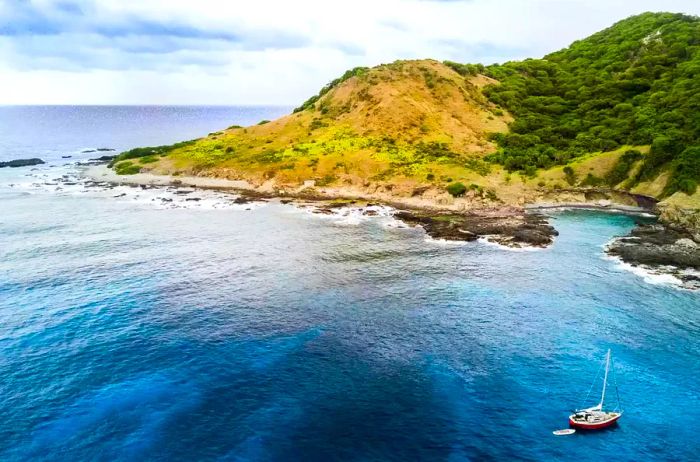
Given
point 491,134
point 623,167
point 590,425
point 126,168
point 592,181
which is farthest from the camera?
point 126,168

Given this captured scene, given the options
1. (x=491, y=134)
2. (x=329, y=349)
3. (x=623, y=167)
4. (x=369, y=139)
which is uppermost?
(x=491, y=134)

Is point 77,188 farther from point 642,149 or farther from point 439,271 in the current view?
point 642,149

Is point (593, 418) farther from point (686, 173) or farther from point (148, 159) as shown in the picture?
point (148, 159)

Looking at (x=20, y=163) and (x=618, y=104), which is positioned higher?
(x=618, y=104)

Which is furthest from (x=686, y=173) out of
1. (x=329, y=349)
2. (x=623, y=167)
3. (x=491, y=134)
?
(x=329, y=349)

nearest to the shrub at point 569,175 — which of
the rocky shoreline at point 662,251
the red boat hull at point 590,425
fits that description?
the rocky shoreline at point 662,251

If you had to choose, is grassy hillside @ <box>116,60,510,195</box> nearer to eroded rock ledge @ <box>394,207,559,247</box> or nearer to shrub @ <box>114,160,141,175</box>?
shrub @ <box>114,160,141,175</box>

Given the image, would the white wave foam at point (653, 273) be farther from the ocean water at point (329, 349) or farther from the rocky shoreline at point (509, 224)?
the ocean water at point (329, 349)
